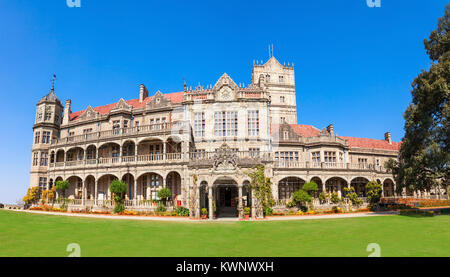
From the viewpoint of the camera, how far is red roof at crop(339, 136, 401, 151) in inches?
1706

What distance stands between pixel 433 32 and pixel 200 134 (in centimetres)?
2709

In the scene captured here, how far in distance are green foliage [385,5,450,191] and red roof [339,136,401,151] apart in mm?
18102

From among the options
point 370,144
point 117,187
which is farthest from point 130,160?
point 370,144

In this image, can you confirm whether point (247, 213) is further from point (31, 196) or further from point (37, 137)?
point (37, 137)

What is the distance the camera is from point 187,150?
98.3 ft

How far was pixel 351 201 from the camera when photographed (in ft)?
105

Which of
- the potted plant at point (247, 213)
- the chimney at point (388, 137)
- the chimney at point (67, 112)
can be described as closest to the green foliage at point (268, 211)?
the potted plant at point (247, 213)

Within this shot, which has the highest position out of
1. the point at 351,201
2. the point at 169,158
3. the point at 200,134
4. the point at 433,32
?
the point at 433,32

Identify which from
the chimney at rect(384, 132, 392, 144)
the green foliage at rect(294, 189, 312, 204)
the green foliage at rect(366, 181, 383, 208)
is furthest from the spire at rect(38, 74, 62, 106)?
the chimney at rect(384, 132, 392, 144)

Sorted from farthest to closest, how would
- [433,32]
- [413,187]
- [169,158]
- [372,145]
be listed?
[372,145]
[169,158]
[433,32]
[413,187]

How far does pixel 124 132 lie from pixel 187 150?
1092 cm

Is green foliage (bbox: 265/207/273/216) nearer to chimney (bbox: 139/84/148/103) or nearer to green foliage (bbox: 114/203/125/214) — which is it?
green foliage (bbox: 114/203/125/214)

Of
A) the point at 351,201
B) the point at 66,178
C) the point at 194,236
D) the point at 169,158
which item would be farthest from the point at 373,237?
the point at 66,178

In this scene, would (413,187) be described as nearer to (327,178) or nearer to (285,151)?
(327,178)
